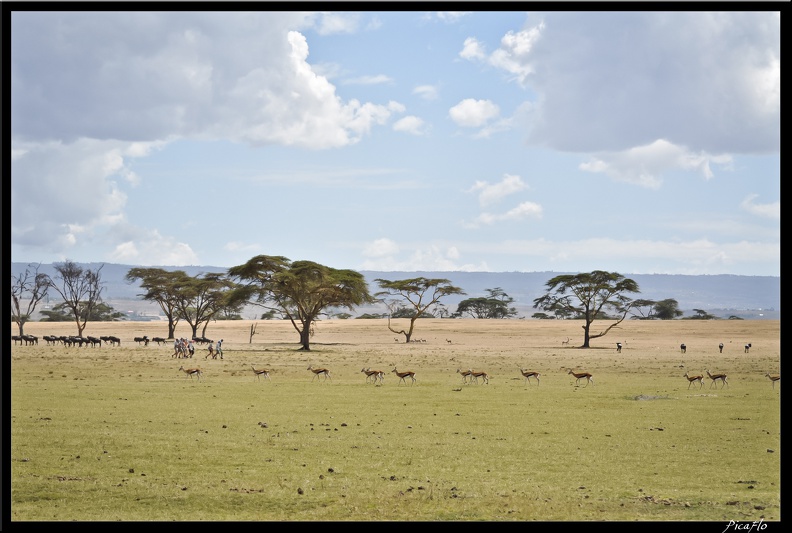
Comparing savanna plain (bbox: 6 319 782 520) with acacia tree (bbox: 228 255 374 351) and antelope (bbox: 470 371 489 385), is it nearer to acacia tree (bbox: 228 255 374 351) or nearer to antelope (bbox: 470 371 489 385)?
antelope (bbox: 470 371 489 385)

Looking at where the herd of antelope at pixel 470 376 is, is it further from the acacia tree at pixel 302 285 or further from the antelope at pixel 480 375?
the acacia tree at pixel 302 285

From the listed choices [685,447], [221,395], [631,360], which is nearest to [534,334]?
[631,360]

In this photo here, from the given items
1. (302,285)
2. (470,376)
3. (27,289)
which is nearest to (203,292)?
(27,289)

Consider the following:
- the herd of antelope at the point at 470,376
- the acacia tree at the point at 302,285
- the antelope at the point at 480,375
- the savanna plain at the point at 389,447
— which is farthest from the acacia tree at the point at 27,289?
the antelope at the point at 480,375

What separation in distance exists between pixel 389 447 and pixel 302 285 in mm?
46219

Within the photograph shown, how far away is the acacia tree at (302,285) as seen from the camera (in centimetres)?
6097

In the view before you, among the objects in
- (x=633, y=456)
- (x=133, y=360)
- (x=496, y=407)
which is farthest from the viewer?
(x=133, y=360)

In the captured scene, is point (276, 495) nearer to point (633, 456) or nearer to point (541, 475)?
point (541, 475)

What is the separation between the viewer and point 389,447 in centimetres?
1566

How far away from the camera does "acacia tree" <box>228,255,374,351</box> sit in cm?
6097

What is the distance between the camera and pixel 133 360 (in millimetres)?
41531

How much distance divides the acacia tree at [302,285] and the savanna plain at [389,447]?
26401 mm

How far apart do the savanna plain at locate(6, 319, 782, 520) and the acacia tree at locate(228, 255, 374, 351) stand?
86.6ft

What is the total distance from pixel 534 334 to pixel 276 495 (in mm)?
75434
